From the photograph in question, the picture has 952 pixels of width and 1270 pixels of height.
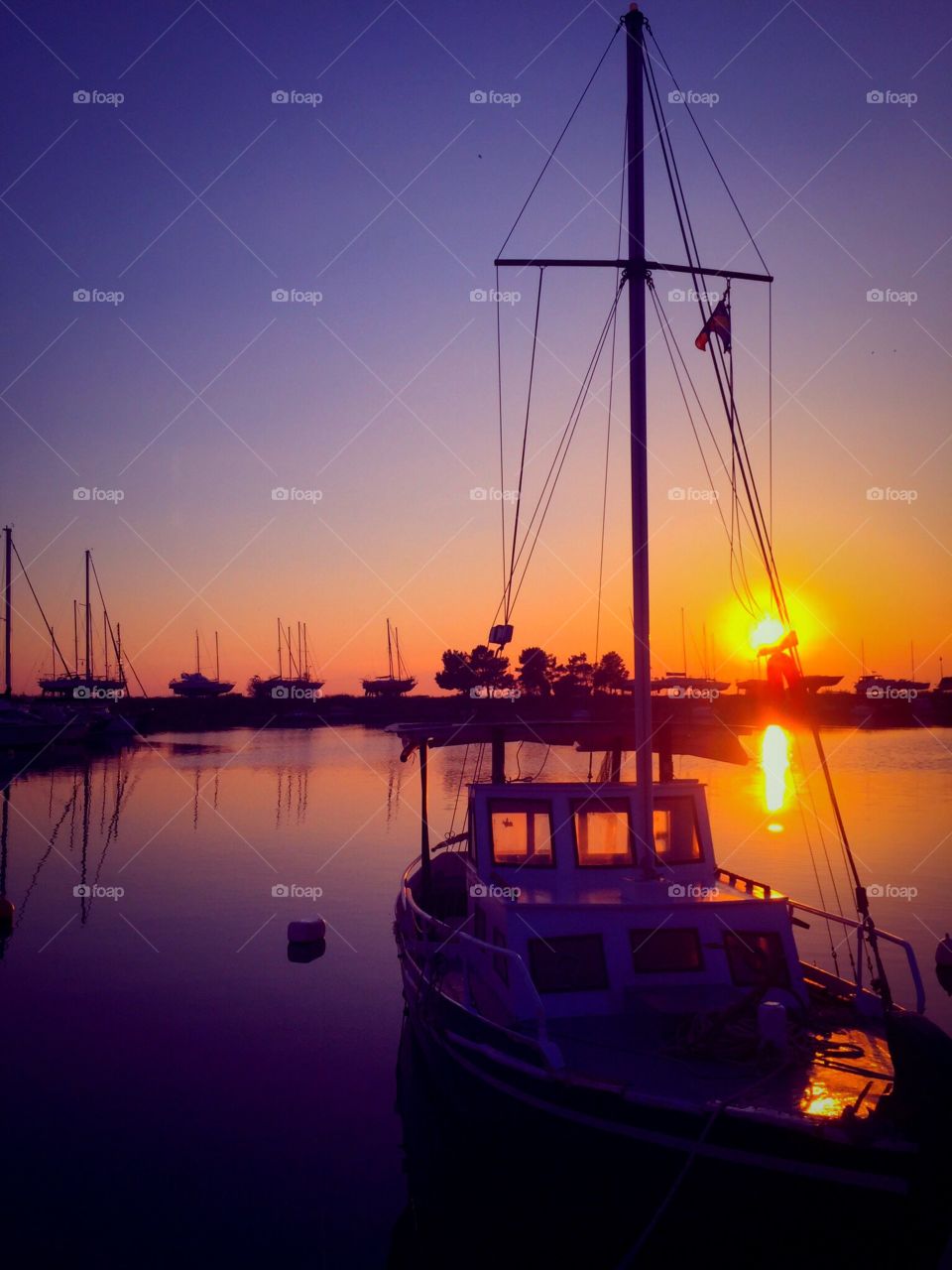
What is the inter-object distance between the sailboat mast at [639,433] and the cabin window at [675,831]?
1.42 feet

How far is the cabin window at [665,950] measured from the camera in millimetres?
11852

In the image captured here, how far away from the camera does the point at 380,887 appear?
28906mm

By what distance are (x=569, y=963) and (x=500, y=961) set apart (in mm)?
1274

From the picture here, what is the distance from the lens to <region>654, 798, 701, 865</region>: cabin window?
13898 mm

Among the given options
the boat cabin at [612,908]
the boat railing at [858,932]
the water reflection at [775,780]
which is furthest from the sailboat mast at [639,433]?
the water reflection at [775,780]

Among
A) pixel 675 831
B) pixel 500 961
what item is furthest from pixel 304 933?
pixel 675 831

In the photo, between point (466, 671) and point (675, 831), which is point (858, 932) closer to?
point (675, 831)

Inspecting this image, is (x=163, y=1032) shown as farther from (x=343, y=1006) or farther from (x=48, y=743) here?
(x=48, y=743)

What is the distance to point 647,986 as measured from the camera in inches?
462

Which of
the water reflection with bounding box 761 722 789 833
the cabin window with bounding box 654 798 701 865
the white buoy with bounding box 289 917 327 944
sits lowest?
the water reflection with bounding box 761 722 789 833

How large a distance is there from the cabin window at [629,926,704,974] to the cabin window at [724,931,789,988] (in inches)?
16.4

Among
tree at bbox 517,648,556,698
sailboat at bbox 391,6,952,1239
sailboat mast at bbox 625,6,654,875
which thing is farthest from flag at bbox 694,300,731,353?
tree at bbox 517,648,556,698

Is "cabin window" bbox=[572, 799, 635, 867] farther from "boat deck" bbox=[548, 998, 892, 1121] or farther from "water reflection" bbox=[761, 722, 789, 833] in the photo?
"water reflection" bbox=[761, 722, 789, 833]

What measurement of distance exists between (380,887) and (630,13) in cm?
2313
